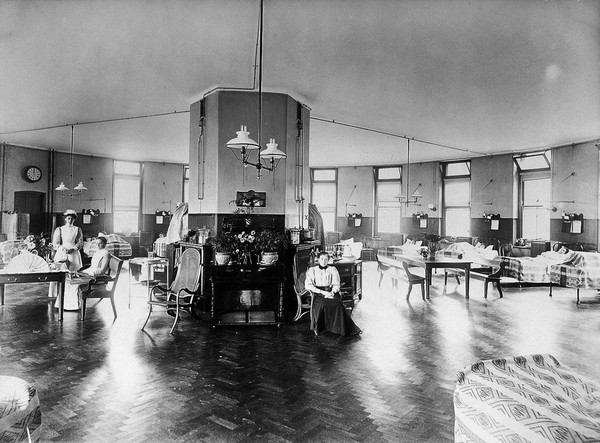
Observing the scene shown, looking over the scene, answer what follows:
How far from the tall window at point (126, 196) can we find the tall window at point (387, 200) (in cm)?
935

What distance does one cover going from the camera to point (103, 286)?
6504 mm

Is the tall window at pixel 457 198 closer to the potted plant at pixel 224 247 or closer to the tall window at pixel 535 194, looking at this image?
the tall window at pixel 535 194

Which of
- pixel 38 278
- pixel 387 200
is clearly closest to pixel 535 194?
pixel 387 200

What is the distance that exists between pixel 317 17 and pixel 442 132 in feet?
21.7

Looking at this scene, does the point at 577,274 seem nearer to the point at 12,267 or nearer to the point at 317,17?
the point at 317,17

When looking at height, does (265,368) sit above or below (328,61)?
below

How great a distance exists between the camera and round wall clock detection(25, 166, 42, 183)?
13.2 metres

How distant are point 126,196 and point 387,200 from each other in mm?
10124

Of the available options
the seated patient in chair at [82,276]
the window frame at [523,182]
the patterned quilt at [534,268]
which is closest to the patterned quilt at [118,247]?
the seated patient in chair at [82,276]

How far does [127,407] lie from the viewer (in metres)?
3.34

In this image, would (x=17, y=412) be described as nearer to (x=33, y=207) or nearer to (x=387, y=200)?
(x=33, y=207)

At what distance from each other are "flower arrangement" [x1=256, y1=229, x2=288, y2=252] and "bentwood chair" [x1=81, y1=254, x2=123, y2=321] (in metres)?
2.22

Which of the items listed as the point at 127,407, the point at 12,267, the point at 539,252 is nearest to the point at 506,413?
the point at 127,407

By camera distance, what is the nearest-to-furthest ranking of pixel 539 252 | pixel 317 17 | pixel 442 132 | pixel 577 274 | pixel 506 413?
pixel 506 413 → pixel 317 17 → pixel 577 274 → pixel 442 132 → pixel 539 252
